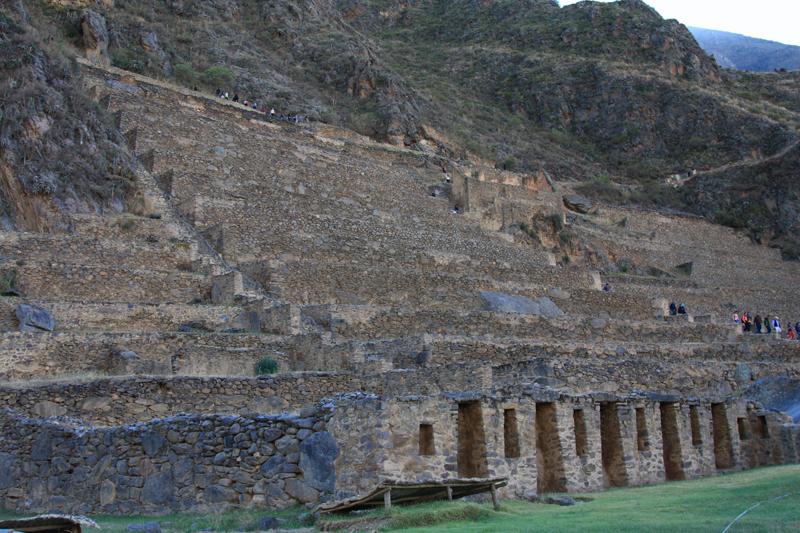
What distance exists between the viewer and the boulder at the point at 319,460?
12.2 m

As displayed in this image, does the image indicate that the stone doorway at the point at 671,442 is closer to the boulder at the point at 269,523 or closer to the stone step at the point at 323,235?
the boulder at the point at 269,523

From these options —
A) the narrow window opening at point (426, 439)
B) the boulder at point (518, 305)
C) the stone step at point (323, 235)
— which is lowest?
the narrow window opening at point (426, 439)

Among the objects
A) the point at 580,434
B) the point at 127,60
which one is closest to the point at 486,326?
the point at 580,434

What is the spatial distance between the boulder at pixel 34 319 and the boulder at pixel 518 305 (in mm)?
13853

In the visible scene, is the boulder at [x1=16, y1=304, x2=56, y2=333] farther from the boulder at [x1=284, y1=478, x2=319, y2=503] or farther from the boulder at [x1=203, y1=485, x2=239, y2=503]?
the boulder at [x1=284, y1=478, x2=319, y2=503]

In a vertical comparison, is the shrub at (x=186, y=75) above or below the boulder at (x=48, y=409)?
above

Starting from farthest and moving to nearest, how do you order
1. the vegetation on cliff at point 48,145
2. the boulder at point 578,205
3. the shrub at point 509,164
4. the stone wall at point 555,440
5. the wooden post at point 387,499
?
the shrub at point 509,164, the boulder at point 578,205, the vegetation on cliff at point 48,145, the stone wall at point 555,440, the wooden post at point 387,499

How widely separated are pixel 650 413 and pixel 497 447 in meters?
4.13

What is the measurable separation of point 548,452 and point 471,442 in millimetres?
1776

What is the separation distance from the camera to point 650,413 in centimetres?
1689

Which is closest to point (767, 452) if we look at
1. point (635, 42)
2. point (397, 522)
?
point (397, 522)

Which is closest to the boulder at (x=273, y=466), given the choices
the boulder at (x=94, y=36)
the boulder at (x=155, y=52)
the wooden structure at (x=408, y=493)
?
the wooden structure at (x=408, y=493)

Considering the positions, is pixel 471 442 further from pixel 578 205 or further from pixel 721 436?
pixel 578 205

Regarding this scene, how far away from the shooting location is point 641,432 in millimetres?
16797
